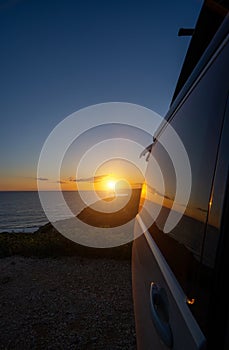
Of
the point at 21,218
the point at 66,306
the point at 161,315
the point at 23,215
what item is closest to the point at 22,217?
the point at 21,218

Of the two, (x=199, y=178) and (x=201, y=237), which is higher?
(x=199, y=178)

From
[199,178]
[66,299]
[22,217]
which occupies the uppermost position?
[199,178]

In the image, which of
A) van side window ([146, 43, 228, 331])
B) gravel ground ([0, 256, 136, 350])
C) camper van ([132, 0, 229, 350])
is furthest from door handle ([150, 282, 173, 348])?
gravel ground ([0, 256, 136, 350])

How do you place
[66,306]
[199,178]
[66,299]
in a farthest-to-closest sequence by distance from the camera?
[66,299] < [66,306] < [199,178]

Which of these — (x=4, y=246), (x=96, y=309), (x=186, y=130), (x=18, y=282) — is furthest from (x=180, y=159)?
(x=4, y=246)

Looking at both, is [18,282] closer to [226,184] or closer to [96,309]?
[96,309]

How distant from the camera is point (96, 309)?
4.48m

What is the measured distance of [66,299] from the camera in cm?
490

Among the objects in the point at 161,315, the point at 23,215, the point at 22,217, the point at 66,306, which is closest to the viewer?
the point at 161,315

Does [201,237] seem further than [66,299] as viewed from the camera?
No

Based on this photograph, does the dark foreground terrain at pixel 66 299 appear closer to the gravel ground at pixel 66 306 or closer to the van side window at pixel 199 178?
the gravel ground at pixel 66 306

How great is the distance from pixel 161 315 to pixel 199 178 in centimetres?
56

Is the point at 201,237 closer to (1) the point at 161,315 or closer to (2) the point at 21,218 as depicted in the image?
(1) the point at 161,315

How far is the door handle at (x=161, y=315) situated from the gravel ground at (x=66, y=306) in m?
2.94
